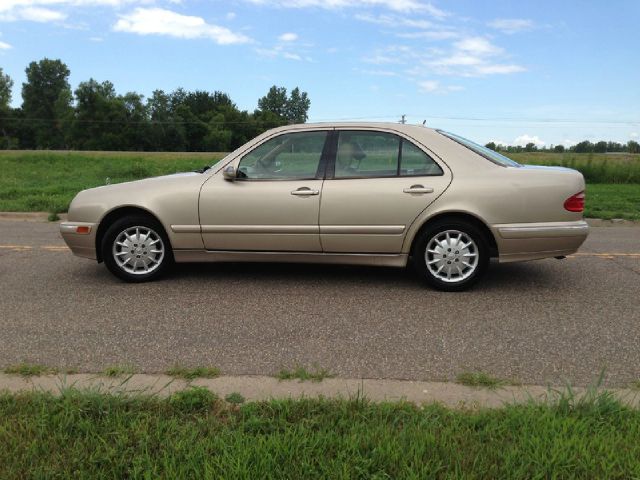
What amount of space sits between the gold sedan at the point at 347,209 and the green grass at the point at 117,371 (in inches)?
86.5

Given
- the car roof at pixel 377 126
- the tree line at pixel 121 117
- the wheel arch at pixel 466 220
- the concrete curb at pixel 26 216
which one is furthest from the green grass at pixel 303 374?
the tree line at pixel 121 117

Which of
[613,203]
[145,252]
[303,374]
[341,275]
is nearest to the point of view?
[303,374]

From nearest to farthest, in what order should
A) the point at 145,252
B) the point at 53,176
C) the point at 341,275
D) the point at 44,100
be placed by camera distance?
the point at 145,252 < the point at 341,275 < the point at 53,176 < the point at 44,100

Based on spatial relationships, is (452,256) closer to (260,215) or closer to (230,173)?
(260,215)

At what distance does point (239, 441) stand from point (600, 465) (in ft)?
4.87

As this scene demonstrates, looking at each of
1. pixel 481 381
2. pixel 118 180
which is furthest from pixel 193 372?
pixel 118 180

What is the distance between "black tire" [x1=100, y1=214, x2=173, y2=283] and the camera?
5.58 metres

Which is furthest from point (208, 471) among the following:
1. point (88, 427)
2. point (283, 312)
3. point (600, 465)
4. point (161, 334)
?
point (283, 312)

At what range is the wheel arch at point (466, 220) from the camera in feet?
17.2

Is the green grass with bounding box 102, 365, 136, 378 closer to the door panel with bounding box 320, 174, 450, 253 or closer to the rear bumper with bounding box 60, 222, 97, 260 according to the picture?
the door panel with bounding box 320, 174, 450, 253

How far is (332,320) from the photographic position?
14.8 feet

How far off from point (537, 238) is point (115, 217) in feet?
13.1

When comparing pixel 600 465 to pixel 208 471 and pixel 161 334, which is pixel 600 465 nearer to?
pixel 208 471

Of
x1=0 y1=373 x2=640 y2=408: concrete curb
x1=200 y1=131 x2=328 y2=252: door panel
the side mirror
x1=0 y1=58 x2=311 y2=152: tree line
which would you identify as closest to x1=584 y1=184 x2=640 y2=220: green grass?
x1=200 y1=131 x2=328 y2=252: door panel
